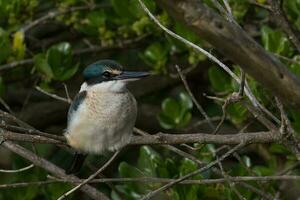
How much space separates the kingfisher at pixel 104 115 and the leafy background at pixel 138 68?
0.22 metres

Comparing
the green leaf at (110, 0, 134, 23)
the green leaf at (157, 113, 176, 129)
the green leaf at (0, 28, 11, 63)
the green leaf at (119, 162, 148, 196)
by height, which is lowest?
the green leaf at (119, 162, 148, 196)

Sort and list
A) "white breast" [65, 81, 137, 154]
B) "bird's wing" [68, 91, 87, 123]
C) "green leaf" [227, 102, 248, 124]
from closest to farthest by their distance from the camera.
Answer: "white breast" [65, 81, 137, 154] → "bird's wing" [68, 91, 87, 123] → "green leaf" [227, 102, 248, 124]

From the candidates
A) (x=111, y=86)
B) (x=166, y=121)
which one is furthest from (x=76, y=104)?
(x=166, y=121)

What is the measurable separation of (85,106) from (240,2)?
0.92 metres

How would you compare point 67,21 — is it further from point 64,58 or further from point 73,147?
point 73,147

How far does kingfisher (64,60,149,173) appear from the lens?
3064 millimetres

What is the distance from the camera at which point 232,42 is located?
1.60m

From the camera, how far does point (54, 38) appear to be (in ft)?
14.5

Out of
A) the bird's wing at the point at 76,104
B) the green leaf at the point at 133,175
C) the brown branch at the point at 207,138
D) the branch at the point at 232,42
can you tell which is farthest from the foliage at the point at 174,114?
the branch at the point at 232,42

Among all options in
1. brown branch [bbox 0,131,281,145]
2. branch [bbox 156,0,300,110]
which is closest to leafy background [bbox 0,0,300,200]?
brown branch [bbox 0,131,281,145]

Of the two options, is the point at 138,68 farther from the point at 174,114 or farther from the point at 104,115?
the point at 104,115

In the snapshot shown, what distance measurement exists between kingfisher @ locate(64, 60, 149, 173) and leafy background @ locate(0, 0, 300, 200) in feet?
0.73

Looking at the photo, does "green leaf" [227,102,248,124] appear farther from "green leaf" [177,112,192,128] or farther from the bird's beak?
the bird's beak

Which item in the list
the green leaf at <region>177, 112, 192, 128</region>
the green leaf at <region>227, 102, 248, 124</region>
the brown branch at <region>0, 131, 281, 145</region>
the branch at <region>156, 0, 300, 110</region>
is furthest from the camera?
the green leaf at <region>177, 112, 192, 128</region>
